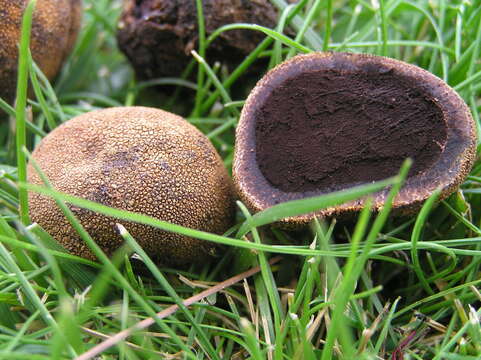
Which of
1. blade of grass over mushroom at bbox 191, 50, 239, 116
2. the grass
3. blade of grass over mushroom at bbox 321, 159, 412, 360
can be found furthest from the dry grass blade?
blade of grass over mushroom at bbox 191, 50, 239, 116

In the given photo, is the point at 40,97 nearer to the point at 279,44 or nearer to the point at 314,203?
the point at 279,44

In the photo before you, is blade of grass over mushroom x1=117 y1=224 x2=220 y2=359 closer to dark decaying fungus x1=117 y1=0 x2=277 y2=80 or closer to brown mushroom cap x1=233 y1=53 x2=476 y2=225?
brown mushroom cap x1=233 y1=53 x2=476 y2=225

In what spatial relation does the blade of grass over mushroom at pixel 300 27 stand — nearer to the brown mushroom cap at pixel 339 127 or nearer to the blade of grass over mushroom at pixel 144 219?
the brown mushroom cap at pixel 339 127

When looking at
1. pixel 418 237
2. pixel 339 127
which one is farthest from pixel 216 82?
pixel 418 237

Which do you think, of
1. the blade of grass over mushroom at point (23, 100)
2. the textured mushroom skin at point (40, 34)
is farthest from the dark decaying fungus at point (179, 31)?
the blade of grass over mushroom at point (23, 100)

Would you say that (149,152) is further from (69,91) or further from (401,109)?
(69,91)

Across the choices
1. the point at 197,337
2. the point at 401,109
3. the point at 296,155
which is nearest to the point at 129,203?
the point at 197,337
